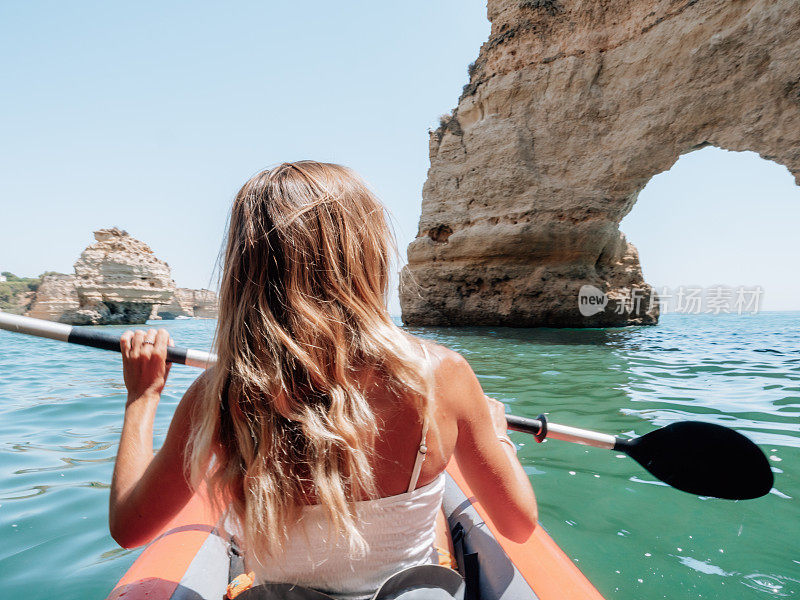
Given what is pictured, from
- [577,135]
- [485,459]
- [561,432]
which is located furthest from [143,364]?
[577,135]

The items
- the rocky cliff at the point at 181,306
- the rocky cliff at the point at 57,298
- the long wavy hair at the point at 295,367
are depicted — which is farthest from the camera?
the rocky cliff at the point at 181,306

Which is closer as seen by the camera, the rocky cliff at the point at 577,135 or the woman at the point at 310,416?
the woman at the point at 310,416

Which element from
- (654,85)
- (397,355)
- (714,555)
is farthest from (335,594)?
(654,85)

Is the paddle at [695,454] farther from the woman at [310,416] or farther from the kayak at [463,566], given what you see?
the woman at [310,416]

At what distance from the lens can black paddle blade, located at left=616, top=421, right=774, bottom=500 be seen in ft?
5.46

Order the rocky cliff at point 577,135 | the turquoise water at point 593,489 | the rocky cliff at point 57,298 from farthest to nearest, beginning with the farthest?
the rocky cliff at point 57,298 → the rocky cliff at point 577,135 → the turquoise water at point 593,489

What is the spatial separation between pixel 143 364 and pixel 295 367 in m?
0.43

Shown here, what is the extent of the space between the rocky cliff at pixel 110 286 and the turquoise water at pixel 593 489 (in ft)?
71.5

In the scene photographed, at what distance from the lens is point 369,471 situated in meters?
0.85

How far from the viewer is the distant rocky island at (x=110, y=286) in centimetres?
2317

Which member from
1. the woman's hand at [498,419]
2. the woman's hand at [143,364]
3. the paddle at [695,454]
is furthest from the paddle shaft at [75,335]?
the paddle at [695,454]

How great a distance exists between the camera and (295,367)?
861 millimetres

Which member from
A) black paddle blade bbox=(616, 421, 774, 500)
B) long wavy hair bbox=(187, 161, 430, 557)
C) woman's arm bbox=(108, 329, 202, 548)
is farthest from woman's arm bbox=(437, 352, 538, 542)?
black paddle blade bbox=(616, 421, 774, 500)

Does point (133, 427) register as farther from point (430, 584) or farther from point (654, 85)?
point (654, 85)
